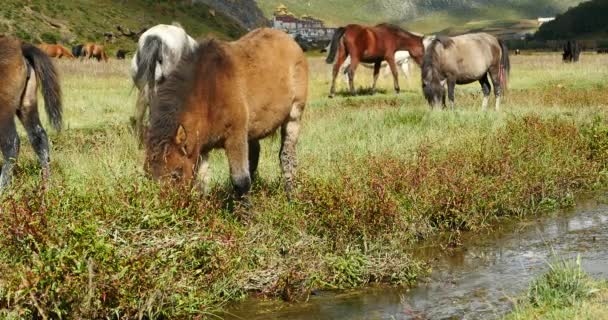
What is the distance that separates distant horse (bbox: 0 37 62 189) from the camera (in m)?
9.20

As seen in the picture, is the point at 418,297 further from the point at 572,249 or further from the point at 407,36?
the point at 407,36

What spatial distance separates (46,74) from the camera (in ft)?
32.6

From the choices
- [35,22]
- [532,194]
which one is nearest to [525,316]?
[532,194]

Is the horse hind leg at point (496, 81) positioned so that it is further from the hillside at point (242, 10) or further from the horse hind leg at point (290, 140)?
the hillside at point (242, 10)

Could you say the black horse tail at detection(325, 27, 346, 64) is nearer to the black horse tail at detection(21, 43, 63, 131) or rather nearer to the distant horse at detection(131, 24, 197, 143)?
the distant horse at detection(131, 24, 197, 143)

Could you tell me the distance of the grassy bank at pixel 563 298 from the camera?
16.8 feet

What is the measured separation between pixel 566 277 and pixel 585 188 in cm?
551

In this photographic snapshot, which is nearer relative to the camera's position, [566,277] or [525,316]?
[525,316]

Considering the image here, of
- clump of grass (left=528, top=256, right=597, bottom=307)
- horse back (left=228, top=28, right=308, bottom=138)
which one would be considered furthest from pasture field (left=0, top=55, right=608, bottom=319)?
clump of grass (left=528, top=256, right=597, bottom=307)

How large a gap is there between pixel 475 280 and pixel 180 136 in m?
2.84

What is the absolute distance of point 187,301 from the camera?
18.9 ft

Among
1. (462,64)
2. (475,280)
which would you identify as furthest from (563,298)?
(462,64)

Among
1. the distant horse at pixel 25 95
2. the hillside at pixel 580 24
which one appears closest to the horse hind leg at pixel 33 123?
the distant horse at pixel 25 95

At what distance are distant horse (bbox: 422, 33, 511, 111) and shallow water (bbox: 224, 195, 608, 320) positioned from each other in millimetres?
7766
